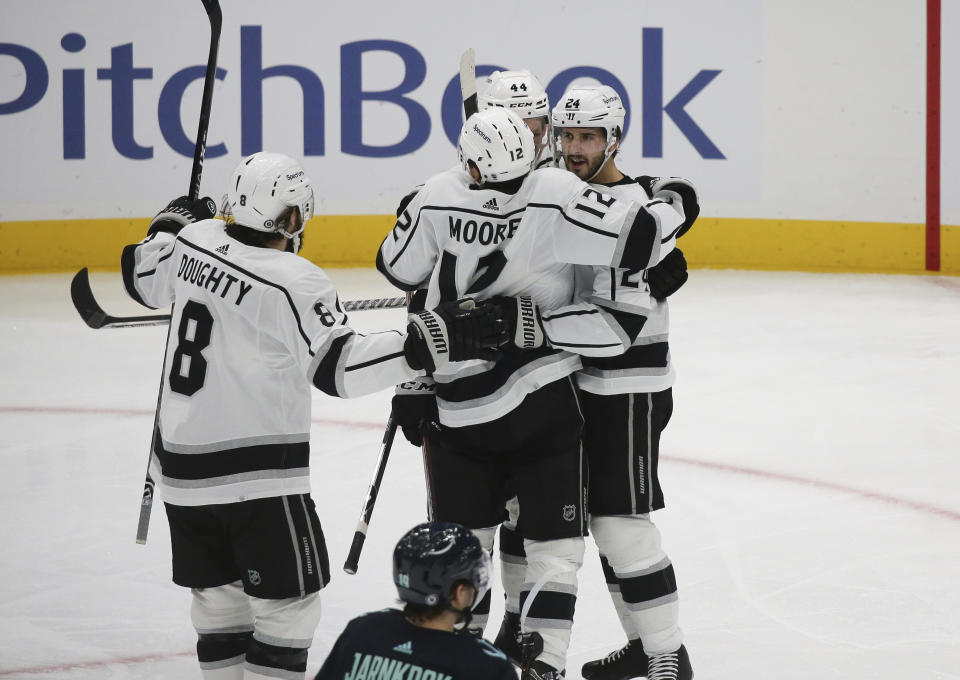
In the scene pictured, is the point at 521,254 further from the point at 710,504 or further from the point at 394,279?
the point at 710,504

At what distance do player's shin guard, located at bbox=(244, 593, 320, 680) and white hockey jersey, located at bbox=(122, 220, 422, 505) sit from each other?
20cm

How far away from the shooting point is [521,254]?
2561 millimetres

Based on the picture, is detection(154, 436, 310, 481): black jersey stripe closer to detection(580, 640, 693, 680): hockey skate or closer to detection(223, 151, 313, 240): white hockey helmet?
detection(223, 151, 313, 240): white hockey helmet

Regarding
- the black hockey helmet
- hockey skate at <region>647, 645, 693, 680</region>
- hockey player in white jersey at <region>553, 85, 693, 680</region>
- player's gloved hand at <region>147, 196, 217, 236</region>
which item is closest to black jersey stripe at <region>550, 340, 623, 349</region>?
hockey player in white jersey at <region>553, 85, 693, 680</region>

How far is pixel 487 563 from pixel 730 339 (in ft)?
15.4

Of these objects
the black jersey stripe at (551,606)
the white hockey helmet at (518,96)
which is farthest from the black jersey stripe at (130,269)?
the black jersey stripe at (551,606)

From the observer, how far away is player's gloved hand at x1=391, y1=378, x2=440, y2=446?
270cm

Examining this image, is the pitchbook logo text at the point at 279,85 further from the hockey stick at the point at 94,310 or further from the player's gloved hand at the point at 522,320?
the player's gloved hand at the point at 522,320

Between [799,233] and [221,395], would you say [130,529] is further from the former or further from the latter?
[799,233]

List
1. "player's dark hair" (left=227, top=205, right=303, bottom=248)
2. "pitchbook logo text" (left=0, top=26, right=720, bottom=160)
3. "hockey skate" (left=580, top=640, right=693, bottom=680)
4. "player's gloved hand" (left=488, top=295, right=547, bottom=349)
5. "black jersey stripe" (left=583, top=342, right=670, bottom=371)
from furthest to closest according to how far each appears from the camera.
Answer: "pitchbook logo text" (left=0, top=26, right=720, bottom=160)
"hockey skate" (left=580, top=640, right=693, bottom=680)
"black jersey stripe" (left=583, top=342, right=670, bottom=371)
"player's gloved hand" (left=488, top=295, right=547, bottom=349)
"player's dark hair" (left=227, top=205, right=303, bottom=248)

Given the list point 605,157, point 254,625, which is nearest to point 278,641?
point 254,625

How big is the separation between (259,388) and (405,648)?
0.78 meters

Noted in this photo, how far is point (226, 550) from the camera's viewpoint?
2441 mm

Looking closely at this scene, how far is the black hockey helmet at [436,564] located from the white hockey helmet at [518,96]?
135 centimetres
